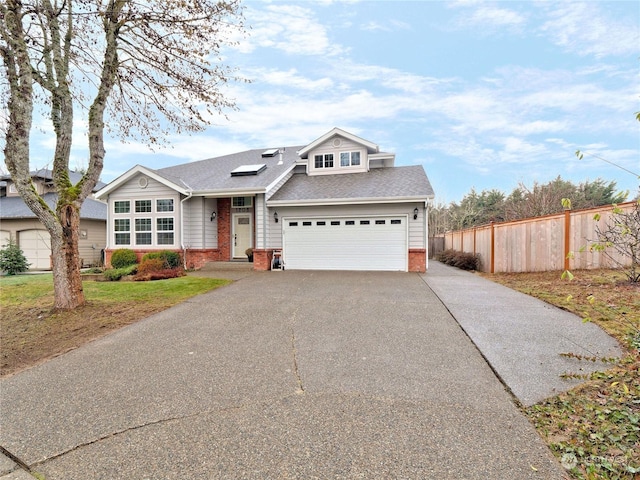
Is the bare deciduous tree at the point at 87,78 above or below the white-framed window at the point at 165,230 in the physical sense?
above

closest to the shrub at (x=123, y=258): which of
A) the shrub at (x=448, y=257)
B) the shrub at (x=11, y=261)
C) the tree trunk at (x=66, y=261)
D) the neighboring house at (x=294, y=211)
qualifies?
the neighboring house at (x=294, y=211)

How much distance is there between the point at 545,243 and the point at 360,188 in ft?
21.6

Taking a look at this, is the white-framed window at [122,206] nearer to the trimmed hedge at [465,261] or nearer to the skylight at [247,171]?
the skylight at [247,171]

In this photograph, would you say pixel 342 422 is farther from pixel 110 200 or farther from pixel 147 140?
pixel 110 200

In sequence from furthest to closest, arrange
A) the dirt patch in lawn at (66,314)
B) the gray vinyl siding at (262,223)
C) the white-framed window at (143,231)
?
the white-framed window at (143,231) < the gray vinyl siding at (262,223) < the dirt patch in lawn at (66,314)

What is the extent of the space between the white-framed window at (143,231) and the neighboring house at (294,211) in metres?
0.04

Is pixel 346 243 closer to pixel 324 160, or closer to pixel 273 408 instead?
pixel 324 160

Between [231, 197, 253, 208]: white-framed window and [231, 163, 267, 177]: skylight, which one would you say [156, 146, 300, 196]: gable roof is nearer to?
[231, 163, 267, 177]: skylight

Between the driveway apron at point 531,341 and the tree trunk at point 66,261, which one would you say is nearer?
the driveway apron at point 531,341

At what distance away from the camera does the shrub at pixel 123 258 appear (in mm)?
13469

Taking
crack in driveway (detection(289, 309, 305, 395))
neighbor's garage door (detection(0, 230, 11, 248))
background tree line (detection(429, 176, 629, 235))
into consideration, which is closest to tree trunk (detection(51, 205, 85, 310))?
crack in driveway (detection(289, 309, 305, 395))

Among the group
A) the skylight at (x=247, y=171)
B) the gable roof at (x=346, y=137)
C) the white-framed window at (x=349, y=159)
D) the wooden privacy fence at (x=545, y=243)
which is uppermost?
the gable roof at (x=346, y=137)

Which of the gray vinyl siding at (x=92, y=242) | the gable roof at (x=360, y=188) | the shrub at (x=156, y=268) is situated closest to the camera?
the shrub at (x=156, y=268)

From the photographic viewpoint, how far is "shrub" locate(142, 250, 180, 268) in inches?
510
